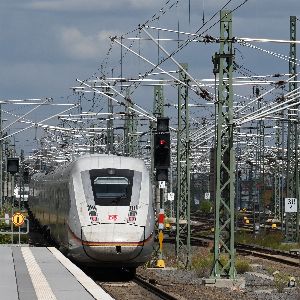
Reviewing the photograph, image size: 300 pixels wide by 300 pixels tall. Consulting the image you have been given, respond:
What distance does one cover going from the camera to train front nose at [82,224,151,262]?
28.2 meters

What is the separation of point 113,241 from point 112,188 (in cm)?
157

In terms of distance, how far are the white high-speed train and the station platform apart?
152cm

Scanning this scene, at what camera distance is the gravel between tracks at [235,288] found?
25406 mm

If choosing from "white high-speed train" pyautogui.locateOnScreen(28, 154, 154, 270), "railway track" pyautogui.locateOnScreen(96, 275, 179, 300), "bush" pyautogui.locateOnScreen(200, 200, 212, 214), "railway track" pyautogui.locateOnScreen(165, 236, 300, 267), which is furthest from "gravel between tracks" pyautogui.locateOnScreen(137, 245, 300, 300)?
"bush" pyautogui.locateOnScreen(200, 200, 212, 214)

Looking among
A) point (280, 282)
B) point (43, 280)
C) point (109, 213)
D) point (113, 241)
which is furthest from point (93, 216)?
point (43, 280)

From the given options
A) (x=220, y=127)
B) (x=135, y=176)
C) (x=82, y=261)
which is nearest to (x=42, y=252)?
(x=82, y=261)

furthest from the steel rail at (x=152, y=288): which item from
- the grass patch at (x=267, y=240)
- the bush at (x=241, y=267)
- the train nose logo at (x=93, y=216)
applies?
the grass patch at (x=267, y=240)

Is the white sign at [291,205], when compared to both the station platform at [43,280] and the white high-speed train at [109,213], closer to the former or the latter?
the white high-speed train at [109,213]

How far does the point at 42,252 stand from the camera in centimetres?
2880

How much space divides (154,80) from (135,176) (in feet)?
32.0

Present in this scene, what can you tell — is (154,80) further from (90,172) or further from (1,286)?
(1,286)

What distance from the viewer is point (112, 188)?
2908 centimetres

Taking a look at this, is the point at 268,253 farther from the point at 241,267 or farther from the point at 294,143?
the point at 241,267

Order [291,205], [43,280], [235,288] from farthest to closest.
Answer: [291,205]
[235,288]
[43,280]
